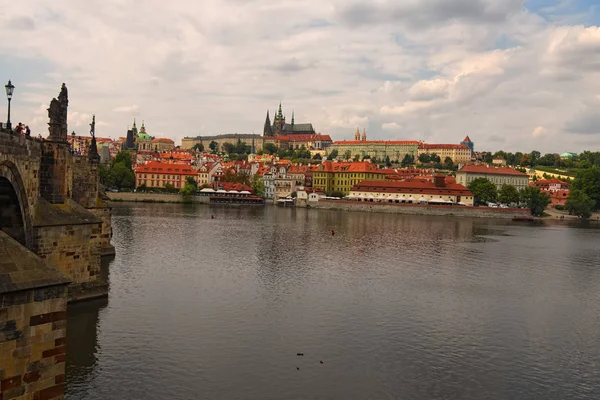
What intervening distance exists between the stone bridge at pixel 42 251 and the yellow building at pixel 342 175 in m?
101

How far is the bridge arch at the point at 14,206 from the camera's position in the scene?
15.9m

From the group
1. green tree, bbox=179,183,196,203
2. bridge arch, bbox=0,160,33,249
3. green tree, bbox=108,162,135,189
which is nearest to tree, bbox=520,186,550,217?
green tree, bbox=179,183,196,203

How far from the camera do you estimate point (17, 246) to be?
12.4m

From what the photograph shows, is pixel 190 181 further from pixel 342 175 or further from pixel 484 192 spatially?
pixel 484 192

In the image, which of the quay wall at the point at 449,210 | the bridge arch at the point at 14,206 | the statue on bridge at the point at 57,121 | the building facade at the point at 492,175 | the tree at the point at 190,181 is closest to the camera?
the bridge arch at the point at 14,206

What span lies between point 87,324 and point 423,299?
48.6 feet

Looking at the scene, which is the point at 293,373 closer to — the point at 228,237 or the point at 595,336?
the point at 595,336

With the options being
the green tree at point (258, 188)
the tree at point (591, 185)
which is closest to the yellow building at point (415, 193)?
the green tree at point (258, 188)

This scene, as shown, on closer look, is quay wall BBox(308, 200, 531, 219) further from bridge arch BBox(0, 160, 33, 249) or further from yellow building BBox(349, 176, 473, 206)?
bridge arch BBox(0, 160, 33, 249)

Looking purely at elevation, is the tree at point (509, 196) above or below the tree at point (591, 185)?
below

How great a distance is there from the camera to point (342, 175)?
133 m

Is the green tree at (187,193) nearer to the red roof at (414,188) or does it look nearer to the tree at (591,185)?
the red roof at (414,188)

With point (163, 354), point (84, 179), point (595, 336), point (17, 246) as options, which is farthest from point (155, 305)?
point (595, 336)

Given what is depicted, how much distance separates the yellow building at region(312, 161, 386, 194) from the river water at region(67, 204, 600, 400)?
3447 inches
